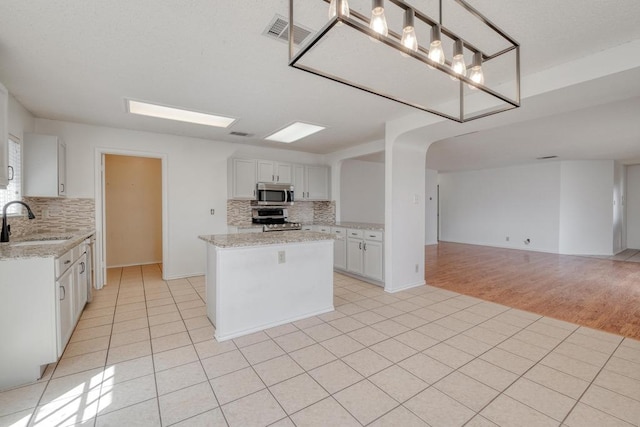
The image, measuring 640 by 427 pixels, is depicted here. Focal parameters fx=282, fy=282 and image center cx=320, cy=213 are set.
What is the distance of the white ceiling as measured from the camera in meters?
1.76

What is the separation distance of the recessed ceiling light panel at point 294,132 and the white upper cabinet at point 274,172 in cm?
47

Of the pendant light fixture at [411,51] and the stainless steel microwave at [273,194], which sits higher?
the pendant light fixture at [411,51]

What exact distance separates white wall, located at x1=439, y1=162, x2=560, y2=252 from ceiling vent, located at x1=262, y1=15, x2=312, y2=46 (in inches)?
320

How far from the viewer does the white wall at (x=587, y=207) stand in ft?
23.1

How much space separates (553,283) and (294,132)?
4946 mm

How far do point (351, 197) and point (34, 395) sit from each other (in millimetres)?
5739

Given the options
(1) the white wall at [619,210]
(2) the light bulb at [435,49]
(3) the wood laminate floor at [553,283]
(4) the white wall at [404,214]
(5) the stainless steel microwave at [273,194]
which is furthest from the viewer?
(1) the white wall at [619,210]

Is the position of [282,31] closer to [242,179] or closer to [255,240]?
[255,240]

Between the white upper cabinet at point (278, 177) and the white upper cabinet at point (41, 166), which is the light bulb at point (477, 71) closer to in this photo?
the white upper cabinet at point (278, 177)

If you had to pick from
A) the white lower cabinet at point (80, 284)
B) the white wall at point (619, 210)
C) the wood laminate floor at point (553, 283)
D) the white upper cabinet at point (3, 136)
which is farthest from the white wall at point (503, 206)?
the white upper cabinet at point (3, 136)

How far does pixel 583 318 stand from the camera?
10.2 feet

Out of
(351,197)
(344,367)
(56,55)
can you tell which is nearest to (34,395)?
(344,367)

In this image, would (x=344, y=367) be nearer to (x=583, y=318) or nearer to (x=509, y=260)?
(x=583, y=318)

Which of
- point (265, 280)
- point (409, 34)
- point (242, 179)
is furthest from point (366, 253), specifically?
point (409, 34)
